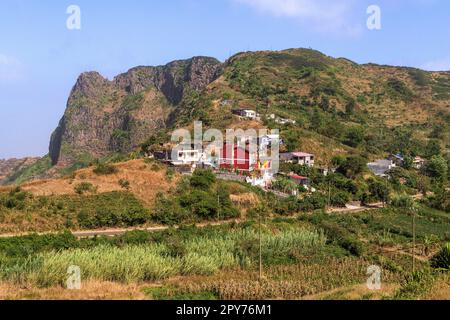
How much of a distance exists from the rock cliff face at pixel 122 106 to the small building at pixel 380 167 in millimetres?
83343

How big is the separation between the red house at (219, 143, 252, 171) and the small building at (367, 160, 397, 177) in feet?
58.2

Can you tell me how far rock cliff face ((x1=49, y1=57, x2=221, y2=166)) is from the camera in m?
145

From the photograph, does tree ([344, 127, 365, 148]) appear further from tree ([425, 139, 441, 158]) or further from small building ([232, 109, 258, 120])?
small building ([232, 109, 258, 120])

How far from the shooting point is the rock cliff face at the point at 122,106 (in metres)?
145

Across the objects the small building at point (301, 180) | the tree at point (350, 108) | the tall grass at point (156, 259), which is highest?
the tree at point (350, 108)

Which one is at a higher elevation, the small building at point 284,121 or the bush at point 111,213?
the small building at point 284,121

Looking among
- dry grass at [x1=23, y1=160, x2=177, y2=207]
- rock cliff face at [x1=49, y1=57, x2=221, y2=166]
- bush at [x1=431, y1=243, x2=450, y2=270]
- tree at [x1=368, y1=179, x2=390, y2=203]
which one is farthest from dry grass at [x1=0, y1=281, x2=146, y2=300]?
rock cliff face at [x1=49, y1=57, x2=221, y2=166]

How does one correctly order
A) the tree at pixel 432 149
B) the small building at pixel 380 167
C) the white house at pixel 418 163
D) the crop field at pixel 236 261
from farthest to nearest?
1. the tree at pixel 432 149
2. the white house at pixel 418 163
3. the small building at pixel 380 167
4. the crop field at pixel 236 261

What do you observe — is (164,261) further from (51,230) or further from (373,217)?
(373,217)

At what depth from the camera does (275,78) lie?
10588 centimetres

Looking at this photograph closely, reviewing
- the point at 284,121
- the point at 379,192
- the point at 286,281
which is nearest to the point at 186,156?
the point at 379,192

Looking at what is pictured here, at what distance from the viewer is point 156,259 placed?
25.5 meters

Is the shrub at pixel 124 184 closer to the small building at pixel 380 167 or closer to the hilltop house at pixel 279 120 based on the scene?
the small building at pixel 380 167

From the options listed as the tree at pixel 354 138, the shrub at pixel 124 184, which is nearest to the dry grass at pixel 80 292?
the shrub at pixel 124 184
